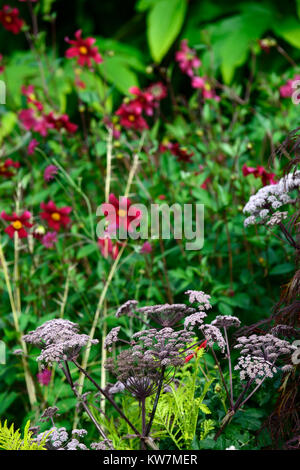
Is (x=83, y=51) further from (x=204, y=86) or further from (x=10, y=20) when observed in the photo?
(x=204, y=86)

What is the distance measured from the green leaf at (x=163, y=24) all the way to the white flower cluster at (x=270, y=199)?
1.74 meters

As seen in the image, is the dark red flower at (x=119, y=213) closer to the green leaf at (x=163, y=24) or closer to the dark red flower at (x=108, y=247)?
the dark red flower at (x=108, y=247)

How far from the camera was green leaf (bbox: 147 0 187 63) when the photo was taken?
2.98 m

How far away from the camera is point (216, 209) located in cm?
197

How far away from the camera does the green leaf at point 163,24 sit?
9.78ft

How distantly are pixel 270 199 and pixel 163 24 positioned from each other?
202 centimetres

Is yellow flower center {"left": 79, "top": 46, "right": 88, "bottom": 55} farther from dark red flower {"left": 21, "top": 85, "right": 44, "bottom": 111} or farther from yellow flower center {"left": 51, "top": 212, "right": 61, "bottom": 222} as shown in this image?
yellow flower center {"left": 51, "top": 212, "right": 61, "bottom": 222}

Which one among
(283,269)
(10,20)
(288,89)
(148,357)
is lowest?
(148,357)

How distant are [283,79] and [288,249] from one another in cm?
104

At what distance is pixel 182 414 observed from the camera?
126 cm

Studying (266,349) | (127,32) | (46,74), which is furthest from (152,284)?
(127,32)

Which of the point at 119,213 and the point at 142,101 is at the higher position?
the point at 142,101

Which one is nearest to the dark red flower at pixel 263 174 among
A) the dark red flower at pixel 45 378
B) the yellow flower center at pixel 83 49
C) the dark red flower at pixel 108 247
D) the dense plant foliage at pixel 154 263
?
the dense plant foliage at pixel 154 263

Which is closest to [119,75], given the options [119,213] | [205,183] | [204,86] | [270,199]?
[204,86]
